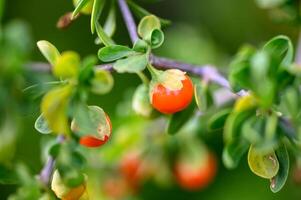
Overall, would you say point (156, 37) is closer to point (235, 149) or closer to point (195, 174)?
point (235, 149)

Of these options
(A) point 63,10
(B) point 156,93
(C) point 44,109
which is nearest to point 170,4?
(A) point 63,10

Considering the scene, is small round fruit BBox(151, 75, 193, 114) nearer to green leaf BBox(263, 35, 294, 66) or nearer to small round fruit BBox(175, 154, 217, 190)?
green leaf BBox(263, 35, 294, 66)

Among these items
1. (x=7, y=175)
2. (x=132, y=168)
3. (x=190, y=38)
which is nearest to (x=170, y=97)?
(x=7, y=175)

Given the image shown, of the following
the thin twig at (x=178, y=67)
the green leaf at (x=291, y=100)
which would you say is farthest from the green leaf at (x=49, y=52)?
the green leaf at (x=291, y=100)

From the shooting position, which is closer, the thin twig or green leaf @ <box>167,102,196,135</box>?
the thin twig

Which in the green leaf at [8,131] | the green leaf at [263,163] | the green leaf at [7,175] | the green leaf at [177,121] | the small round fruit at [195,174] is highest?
the green leaf at [8,131]

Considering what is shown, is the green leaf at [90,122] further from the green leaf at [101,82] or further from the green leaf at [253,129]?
the green leaf at [253,129]

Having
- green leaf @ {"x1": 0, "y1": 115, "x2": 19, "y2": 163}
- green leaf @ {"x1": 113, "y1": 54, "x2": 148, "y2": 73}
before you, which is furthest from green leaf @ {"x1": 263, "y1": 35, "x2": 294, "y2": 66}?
green leaf @ {"x1": 0, "y1": 115, "x2": 19, "y2": 163}
